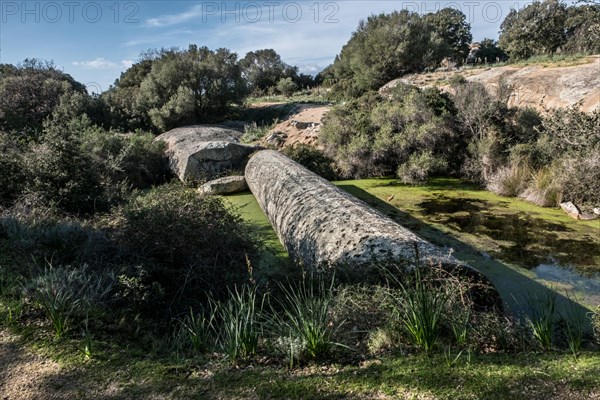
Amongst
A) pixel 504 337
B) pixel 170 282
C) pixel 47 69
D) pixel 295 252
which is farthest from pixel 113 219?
pixel 47 69

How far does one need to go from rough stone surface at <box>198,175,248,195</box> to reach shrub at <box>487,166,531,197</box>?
6.52 metres

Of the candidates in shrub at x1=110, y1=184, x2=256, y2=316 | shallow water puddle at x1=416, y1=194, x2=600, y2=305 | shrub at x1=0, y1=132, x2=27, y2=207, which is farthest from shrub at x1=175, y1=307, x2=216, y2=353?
shrub at x1=0, y1=132, x2=27, y2=207

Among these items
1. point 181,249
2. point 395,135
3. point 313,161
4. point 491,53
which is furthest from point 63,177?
point 491,53

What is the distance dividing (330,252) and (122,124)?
52.2 feet

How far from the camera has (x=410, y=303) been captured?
8.80 ft

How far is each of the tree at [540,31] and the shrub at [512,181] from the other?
2572 centimetres

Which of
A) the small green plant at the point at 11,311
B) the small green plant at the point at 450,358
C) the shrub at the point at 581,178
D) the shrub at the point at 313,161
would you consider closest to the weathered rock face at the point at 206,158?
the shrub at the point at 313,161

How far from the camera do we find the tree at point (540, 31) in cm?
3045

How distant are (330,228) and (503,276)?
250 cm

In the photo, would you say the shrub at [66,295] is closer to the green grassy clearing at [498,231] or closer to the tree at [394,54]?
the green grassy clearing at [498,231]

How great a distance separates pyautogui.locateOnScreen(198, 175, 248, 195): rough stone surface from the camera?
10.4 metres

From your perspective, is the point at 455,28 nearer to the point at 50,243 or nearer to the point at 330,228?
the point at 330,228

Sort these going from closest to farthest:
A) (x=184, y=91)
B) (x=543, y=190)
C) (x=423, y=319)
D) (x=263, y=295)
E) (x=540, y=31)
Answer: (x=423, y=319) → (x=263, y=295) → (x=543, y=190) → (x=184, y=91) → (x=540, y=31)

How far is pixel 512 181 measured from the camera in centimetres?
930
